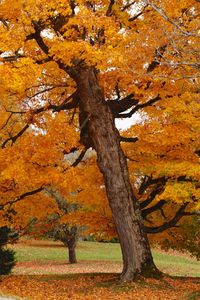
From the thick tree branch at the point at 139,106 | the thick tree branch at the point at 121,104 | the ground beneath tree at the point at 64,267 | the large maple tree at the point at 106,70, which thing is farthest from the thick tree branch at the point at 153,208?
the ground beneath tree at the point at 64,267

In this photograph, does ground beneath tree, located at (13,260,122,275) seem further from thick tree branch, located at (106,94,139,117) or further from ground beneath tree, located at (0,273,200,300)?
thick tree branch, located at (106,94,139,117)

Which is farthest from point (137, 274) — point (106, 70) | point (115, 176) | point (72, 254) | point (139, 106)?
point (72, 254)

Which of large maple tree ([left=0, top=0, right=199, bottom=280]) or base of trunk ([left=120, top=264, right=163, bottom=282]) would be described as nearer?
large maple tree ([left=0, top=0, right=199, bottom=280])

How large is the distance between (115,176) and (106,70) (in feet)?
9.90

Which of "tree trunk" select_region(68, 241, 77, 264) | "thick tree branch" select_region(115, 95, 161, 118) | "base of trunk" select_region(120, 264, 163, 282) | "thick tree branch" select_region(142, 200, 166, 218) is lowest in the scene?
"base of trunk" select_region(120, 264, 163, 282)

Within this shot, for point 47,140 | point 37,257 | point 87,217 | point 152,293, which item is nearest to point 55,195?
point 37,257

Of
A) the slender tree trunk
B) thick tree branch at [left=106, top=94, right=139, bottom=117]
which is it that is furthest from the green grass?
thick tree branch at [left=106, top=94, right=139, bottom=117]

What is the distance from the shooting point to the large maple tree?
11219mm

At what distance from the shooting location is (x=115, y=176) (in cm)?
1368

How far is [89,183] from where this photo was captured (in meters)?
15.7

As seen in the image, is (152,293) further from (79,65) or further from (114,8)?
(114,8)

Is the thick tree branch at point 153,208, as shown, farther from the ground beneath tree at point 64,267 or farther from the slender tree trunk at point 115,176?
the ground beneath tree at point 64,267

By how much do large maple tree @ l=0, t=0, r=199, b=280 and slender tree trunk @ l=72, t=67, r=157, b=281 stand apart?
28 mm

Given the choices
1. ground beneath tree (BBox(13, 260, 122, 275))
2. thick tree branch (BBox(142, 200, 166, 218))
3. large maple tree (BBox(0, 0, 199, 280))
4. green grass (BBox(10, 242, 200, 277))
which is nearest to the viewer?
large maple tree (BBox(0, 0, 199, 280))
